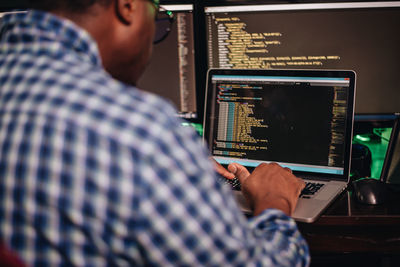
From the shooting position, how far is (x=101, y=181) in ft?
1.45

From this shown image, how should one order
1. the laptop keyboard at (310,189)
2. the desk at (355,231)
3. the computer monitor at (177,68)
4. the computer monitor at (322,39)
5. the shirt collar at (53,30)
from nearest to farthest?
the shirt collar at (53,30), the desk at (355,231), the laptop keyboard at (310,189), the computer monitor at (322,39), the computer monitor at (177,68)

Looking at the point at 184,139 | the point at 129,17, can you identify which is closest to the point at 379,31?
the point at 129,17

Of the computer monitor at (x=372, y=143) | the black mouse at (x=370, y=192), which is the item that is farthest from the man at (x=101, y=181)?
the computer monitor at (x=372, y=143)

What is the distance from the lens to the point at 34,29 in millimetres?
547

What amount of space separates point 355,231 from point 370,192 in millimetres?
107

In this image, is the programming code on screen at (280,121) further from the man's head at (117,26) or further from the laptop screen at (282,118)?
the man's head at (117,26)

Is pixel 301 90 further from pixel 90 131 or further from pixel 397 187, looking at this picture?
pixel 90 131

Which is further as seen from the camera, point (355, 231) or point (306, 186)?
point (306, 186)

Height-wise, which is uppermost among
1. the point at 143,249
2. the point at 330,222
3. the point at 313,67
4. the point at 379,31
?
the point at 379,31

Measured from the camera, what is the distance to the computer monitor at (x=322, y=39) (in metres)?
1.24

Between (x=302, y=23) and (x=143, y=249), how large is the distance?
1009 mm

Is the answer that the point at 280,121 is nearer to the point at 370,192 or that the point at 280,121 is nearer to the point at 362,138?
the point at 370,192

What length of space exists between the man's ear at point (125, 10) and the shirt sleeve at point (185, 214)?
0.24m

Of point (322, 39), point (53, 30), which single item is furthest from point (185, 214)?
point (322, 39)
